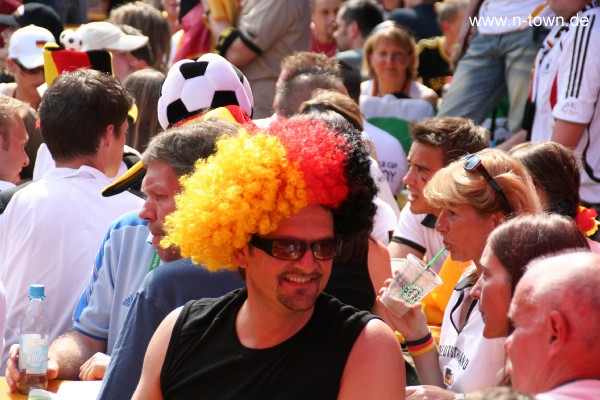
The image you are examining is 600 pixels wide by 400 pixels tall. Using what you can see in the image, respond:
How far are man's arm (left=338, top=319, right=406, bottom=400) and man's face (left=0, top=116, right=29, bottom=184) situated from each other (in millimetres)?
3323

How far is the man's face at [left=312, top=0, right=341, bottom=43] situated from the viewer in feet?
33.6

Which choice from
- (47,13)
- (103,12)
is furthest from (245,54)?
(103,12)

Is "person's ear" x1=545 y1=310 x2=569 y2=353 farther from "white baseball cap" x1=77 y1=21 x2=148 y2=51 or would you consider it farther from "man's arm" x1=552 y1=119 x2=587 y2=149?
"white baseball cap" x1=77 y1=21 x2=148 y2=51

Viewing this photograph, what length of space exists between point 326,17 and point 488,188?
6.83m

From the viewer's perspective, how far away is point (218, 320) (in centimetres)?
271

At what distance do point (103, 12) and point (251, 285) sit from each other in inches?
393

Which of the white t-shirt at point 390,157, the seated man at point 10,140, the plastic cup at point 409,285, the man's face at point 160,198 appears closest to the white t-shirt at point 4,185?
the seated man at point 10,140

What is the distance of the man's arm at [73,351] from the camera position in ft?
12.3

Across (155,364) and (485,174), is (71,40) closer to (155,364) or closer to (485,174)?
(485,174)

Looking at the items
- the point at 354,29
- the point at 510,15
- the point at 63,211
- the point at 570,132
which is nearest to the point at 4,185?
the point at 63,211

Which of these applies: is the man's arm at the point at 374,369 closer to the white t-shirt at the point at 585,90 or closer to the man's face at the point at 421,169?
the man's face at the point at 421,169

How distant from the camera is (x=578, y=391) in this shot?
211 centimetres

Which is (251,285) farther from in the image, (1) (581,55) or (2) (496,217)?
(1) (581,55)

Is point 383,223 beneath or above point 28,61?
beneath
